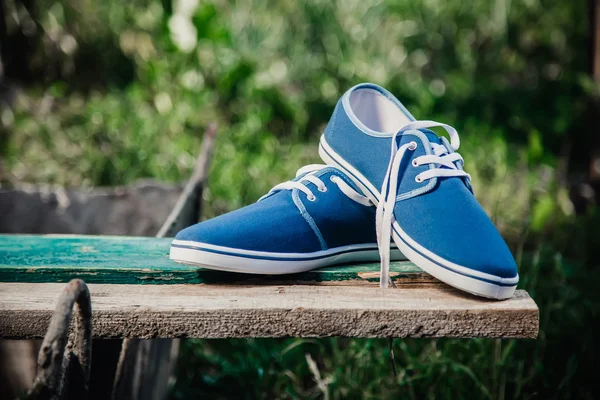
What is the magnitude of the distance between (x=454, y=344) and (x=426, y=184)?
2.86 feet

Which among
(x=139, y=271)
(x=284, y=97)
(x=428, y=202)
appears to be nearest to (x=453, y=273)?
(x=428, y=202)

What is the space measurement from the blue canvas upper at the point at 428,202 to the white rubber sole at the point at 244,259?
0.19 m

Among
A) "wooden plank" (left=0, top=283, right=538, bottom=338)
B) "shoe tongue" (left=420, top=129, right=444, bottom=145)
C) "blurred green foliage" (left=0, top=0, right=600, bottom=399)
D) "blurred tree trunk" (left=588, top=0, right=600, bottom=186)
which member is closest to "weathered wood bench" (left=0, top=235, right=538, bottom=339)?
"wooden plank" (left=0, top=283, right=538, bottom=338)

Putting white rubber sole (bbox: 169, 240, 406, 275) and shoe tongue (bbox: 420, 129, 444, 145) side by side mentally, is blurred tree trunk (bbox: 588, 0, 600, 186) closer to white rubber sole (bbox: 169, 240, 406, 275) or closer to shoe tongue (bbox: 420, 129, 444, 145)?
shoe tongue (bbox: 420, 129, 444, 145)

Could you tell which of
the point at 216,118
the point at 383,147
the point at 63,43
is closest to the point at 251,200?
the point at 216,118

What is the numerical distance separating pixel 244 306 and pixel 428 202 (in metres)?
0.41

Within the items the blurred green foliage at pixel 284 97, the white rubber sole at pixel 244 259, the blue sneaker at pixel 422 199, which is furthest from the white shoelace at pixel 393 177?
the blurred green foliage at pixel 284 97

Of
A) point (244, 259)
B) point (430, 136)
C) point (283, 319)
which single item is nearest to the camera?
point (283, 319)

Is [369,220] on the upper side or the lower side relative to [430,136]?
lower

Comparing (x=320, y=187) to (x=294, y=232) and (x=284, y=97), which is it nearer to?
(x=294, y=232)

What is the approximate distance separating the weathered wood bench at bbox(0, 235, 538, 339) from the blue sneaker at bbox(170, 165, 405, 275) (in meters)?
0.05

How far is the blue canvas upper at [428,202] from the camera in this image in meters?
1.14

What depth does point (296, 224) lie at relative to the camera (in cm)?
128

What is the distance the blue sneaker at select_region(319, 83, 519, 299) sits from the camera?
3.72 ft
